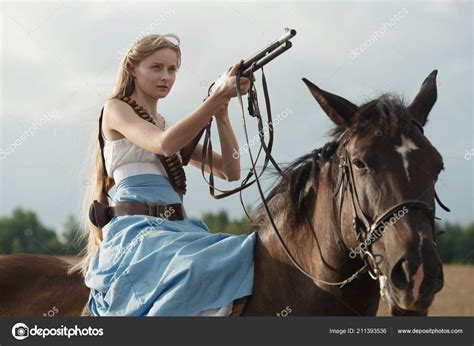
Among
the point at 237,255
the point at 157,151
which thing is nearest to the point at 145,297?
the point at 237,255

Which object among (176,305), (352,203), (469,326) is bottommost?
(469,326)

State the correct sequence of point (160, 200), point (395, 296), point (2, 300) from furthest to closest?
point (2, 300)
point (160, 200)
point (395, 296)

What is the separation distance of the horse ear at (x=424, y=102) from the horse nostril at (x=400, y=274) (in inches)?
44.8

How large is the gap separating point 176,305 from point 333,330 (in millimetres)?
1055

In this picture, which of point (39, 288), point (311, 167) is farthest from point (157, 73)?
point (39, 288)

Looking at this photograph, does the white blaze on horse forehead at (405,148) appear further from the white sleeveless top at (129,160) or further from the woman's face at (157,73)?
the woman's face at (157,73)

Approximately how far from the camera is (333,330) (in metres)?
4.88

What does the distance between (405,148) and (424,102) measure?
615 millimetres

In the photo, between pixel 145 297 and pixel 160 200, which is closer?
pixel 145 297

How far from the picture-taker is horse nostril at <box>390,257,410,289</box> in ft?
12.9

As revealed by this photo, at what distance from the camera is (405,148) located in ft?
14.1

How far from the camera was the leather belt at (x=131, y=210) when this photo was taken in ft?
17.4

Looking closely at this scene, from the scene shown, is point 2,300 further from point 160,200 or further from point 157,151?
point 157,151

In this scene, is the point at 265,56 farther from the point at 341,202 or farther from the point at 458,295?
the point at 458,295
